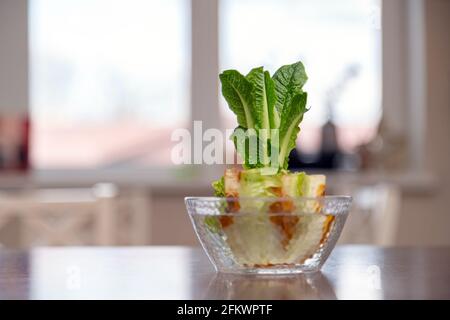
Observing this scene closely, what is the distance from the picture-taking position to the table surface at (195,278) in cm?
65

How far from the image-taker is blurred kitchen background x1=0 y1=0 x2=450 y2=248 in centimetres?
368

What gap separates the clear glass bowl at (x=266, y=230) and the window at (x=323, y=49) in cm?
298

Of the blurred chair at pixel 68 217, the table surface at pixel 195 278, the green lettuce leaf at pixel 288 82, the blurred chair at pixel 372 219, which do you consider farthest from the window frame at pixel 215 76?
the green lettuce leaf at pixel 288 82

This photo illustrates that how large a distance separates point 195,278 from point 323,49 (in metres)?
3.14

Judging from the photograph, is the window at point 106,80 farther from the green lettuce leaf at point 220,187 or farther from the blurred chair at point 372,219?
the green lettuce leaf at point 220,187

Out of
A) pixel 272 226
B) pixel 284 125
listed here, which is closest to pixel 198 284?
pixel 272 226

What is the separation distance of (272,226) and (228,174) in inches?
2.8

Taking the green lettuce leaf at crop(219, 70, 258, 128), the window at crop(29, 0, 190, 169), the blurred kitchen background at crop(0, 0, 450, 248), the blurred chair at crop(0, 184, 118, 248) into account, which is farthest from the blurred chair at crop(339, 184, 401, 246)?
the green lettuce leaf at crop(219, 70, 258, 128)

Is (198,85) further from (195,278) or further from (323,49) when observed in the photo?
(195,278)

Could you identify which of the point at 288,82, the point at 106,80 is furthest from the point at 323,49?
the point at 288,82

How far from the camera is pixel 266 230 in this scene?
0.76 m

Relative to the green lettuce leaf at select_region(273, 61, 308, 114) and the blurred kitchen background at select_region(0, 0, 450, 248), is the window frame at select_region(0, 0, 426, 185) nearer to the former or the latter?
the blurred kitchen background at select_region(0, 0, 450, 248)

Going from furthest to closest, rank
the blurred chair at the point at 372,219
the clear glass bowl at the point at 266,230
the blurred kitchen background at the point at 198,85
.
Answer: the blurred kitchen background at the point at 198,85
the blurred chair at the point at 372,219
the clear glass bowl at the point at 266,230

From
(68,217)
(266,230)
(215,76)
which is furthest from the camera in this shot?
(215,76)
